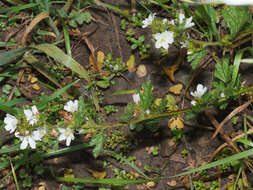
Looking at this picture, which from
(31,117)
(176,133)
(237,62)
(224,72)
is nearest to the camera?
(31,117)

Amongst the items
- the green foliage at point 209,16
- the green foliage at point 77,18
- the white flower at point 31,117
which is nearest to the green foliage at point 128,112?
the white flower at point 31,117

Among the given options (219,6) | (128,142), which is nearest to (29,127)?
(128,142)

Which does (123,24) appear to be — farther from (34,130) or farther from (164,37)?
(34,130)

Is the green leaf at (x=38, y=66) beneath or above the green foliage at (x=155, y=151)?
above

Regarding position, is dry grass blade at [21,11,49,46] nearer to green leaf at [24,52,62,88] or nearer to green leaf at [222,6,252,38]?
green leaf at [24,52,62,88]

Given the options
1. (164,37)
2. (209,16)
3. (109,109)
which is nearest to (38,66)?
(109,109)

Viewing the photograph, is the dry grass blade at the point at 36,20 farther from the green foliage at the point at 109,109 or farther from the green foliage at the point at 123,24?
the green foliage at the point at 109,109
